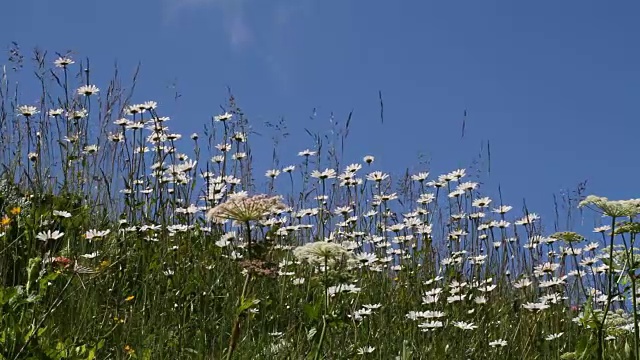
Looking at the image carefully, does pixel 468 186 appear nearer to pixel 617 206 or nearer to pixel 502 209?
pixel 502 209

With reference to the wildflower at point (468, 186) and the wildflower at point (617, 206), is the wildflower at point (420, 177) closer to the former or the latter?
the wildflower at point (468, 186)

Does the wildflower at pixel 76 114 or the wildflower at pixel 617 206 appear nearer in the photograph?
the wildflower at pixel 617 206

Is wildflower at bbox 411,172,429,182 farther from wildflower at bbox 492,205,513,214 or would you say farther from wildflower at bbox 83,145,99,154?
wildflower at bbox 83,145,99,154

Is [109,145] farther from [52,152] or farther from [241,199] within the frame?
[241,199]

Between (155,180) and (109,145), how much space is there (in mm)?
405

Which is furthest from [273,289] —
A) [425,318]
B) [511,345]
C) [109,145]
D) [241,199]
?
[241,199]

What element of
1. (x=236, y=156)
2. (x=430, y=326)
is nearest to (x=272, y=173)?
(x=236, y=156)

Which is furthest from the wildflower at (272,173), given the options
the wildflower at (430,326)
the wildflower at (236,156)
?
the wildflower at (430,326)

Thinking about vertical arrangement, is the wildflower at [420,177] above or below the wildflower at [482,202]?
above

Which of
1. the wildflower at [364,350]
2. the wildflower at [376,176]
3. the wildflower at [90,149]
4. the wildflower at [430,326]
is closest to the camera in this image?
the wildflower at [364,350]

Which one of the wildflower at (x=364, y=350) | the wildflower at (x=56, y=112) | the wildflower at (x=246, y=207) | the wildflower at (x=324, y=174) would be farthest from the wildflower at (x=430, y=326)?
the wildflower at (x=56, y=112)

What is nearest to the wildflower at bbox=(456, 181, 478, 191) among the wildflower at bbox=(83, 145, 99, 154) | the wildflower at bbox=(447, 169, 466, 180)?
the wildflower at bbox=(447, 169, 466, 180)

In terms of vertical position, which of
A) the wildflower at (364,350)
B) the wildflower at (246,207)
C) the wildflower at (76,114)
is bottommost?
the wildflower at (364,350)

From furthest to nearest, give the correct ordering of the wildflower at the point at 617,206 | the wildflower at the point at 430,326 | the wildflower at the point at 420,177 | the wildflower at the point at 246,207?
the wildflower at the point at 420,177 → the wildflower at the point at 430,326 → the wildflower at the point at 617,206 → the wildflower at the point at 246,207
